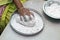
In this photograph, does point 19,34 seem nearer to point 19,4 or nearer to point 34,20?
point 34,20

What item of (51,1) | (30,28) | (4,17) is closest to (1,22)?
(4,17)

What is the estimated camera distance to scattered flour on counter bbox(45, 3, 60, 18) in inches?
37.6

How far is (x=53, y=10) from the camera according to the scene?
38.6 inches

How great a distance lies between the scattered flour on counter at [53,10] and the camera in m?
0.96

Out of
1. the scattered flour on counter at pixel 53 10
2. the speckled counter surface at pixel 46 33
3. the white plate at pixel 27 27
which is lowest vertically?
the speckled counter surface at pixel 46 33

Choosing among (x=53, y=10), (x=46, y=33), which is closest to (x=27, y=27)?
(x=46, y=33)

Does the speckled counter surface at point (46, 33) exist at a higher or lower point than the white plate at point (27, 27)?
lower

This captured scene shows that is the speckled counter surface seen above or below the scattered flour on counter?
below

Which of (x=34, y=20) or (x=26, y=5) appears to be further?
(x=26, y=5)

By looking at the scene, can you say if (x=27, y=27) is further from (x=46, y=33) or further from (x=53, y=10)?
(x=53, y=10)

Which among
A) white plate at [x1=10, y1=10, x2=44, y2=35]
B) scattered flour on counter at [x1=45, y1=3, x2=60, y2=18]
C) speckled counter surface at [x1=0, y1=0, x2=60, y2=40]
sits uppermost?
scattered flour on counter at [x1=45, y1=3, x2=60, y2=18]

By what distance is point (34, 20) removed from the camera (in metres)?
0.92

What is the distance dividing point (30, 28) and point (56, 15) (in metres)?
0.21

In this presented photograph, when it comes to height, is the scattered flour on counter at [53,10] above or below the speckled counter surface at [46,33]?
above
